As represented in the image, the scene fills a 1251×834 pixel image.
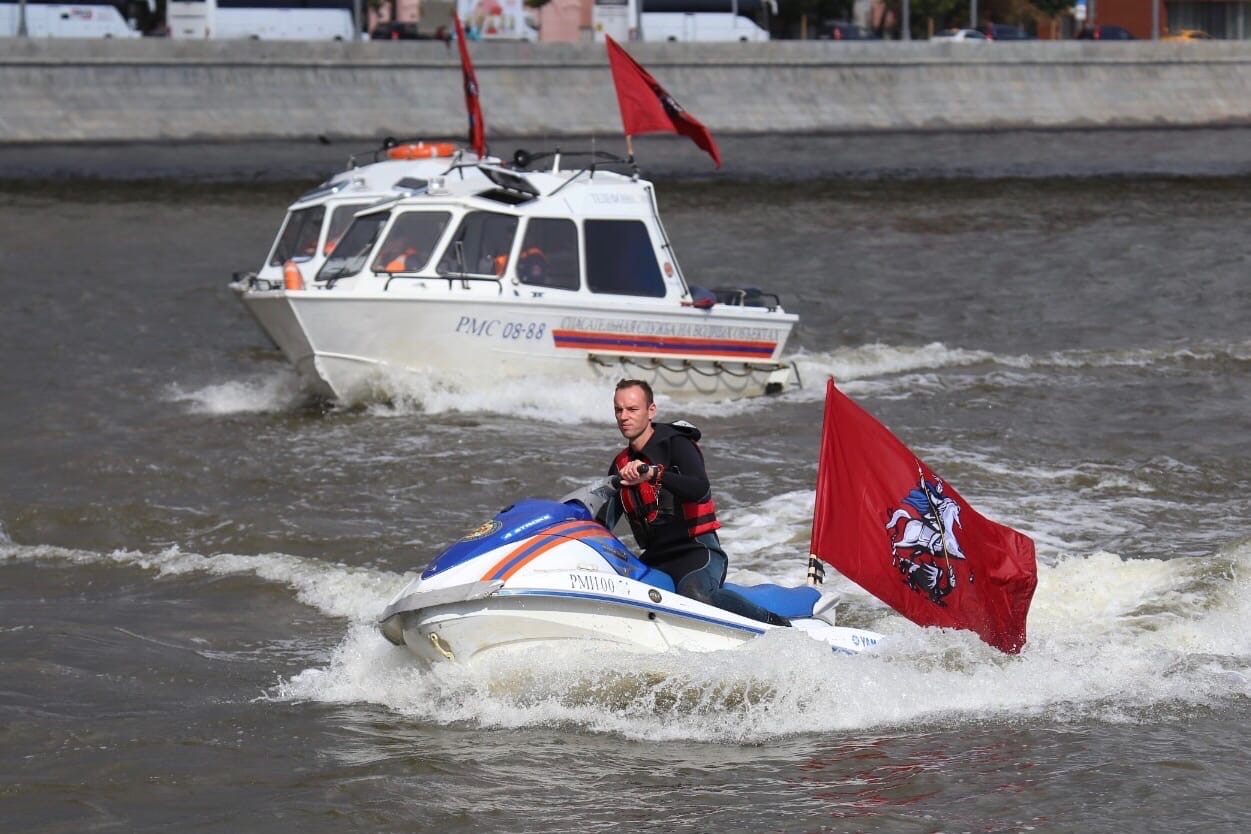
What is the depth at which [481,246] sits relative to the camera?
1711cm

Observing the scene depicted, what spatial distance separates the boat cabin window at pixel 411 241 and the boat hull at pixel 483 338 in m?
0.38

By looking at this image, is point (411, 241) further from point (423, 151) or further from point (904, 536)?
point (904, 536)

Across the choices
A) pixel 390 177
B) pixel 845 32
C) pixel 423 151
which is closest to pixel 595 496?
pixel 390 177

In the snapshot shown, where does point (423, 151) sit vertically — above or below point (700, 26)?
below

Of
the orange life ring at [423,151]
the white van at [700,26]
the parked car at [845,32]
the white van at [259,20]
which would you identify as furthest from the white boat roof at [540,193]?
the parked car at [845,32]

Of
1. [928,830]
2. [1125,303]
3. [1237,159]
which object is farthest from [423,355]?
[1237,159]

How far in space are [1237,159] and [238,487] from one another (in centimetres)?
3828

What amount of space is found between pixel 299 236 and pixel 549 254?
306cm

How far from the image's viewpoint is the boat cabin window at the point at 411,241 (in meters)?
17.0

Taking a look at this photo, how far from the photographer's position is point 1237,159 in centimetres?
4681

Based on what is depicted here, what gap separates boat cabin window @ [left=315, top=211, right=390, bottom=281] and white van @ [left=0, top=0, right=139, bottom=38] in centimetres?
4061

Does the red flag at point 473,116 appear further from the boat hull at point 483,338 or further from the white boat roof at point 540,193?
the boat hull at point 483,338

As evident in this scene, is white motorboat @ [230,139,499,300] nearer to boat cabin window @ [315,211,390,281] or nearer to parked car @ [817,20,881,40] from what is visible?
boat cabin window @ [315,211,390,281]

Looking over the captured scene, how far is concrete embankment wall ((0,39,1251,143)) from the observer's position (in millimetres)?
48625
